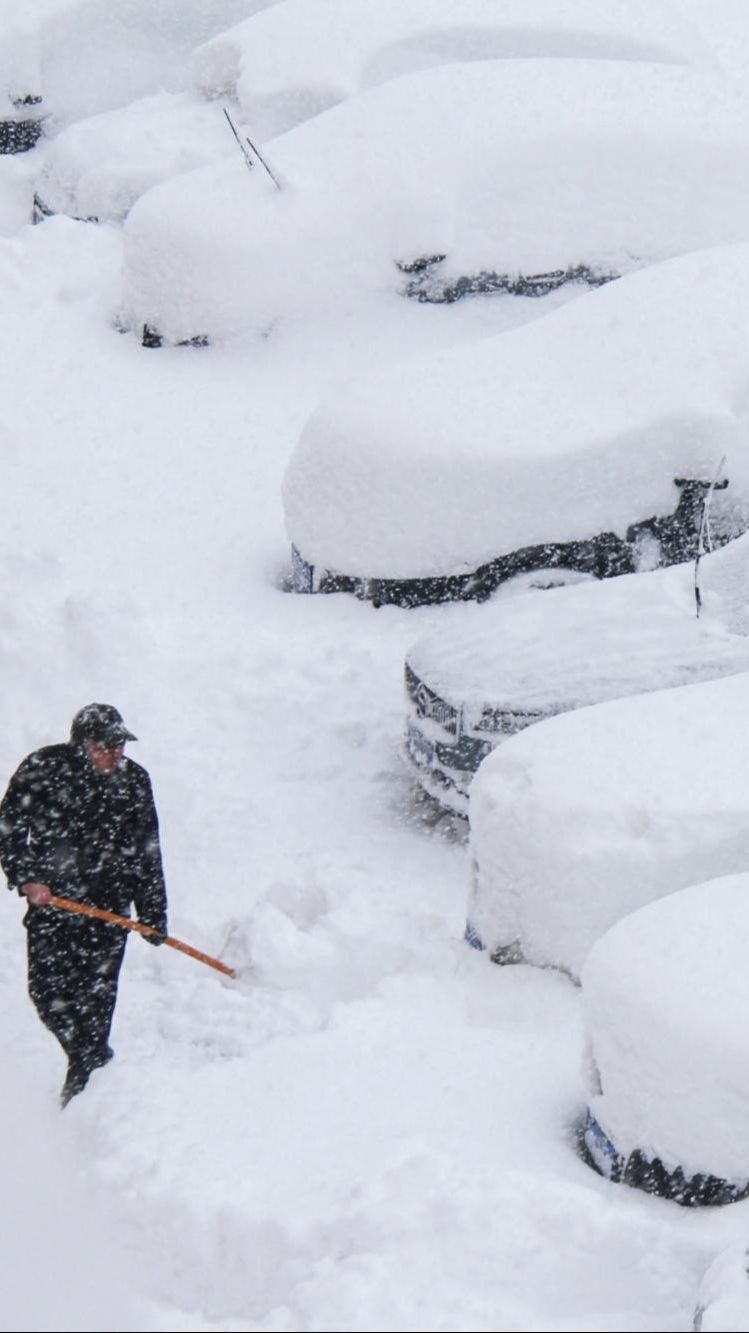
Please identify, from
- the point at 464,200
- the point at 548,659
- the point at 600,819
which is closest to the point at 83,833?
the point at 600,819

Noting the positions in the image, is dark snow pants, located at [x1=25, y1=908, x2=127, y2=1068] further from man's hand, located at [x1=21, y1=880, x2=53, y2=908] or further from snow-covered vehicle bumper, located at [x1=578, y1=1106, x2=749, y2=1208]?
snow-covered vehicle bumper, located at [x1=578, y1=1106, x2=749, y2=1208]

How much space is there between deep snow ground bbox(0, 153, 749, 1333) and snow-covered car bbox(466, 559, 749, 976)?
22 cm

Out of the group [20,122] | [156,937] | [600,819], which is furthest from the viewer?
[20,122]

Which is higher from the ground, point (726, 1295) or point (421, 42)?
point (421, 42)

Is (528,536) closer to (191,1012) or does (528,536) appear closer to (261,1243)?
(191,1012)

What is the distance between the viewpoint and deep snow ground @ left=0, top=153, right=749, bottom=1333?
14.4ft

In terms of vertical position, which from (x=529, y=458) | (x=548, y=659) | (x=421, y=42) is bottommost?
(x=548, y=659)

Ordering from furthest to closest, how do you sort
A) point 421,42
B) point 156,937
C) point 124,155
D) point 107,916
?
→ 1. point 124,155
2. point 421,42
3. point 156,937
4. point 107,916

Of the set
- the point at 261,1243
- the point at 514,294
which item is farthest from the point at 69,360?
the point at 261,1243

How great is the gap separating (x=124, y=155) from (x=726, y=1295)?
11.4m

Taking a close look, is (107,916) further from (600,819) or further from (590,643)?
(590,643)

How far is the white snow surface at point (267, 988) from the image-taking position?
4398 millimetres

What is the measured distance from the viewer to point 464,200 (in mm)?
10773

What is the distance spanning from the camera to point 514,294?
11.0 meters
